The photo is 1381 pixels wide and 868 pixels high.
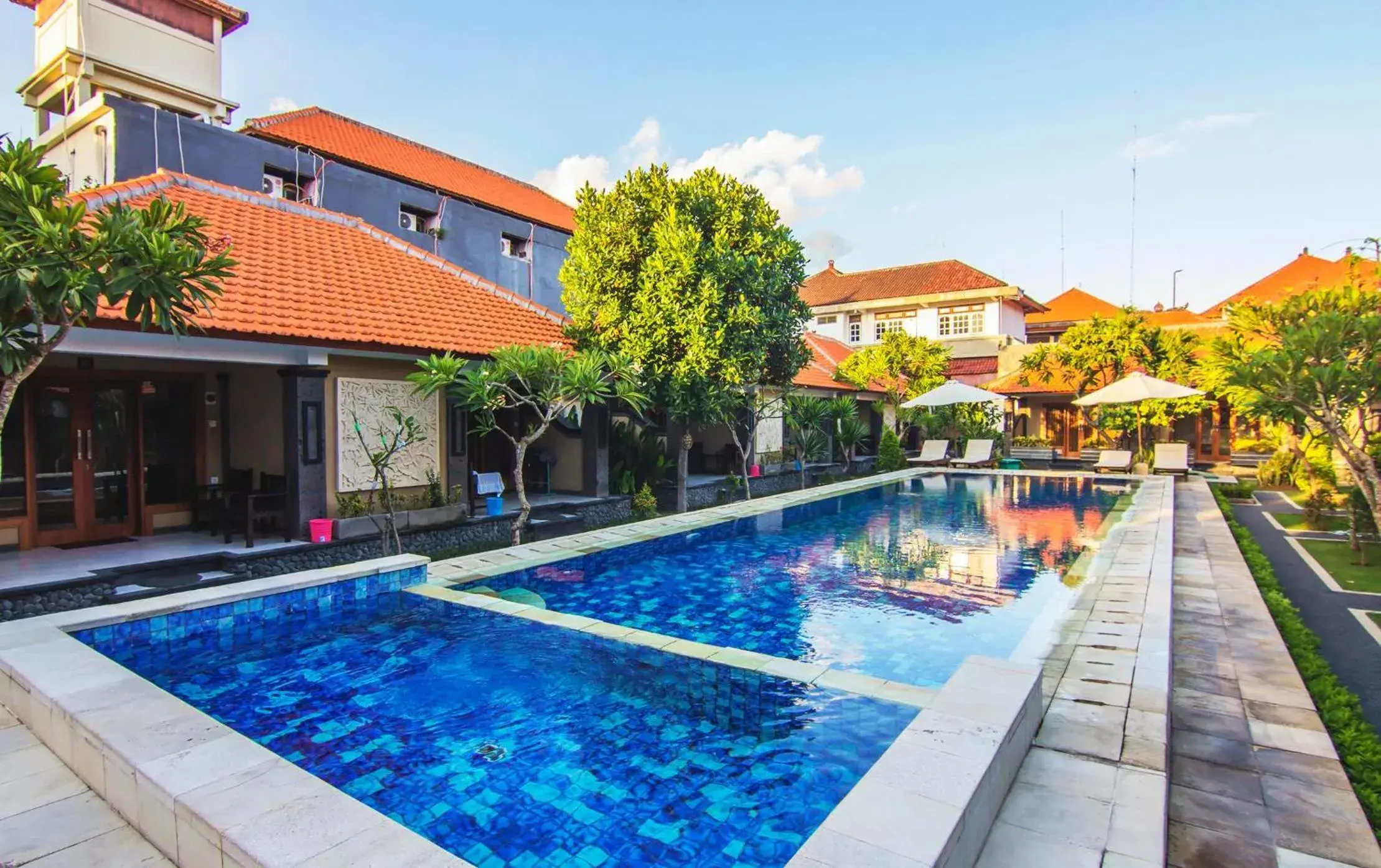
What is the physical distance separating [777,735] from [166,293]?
5.53 meters

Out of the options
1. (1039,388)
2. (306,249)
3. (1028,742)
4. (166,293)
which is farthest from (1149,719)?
(1039,388)

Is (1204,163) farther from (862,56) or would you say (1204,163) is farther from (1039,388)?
(1039,388)

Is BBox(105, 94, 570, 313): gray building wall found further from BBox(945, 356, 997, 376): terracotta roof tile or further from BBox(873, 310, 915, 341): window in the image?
BBox(945, 356, 997, 376): terracotta roof tile

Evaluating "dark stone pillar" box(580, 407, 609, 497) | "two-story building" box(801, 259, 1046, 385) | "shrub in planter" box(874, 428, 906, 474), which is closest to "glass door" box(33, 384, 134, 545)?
"dark stone pillar" box(580, 407, 609, 497)

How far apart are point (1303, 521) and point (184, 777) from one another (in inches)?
692

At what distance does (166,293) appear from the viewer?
17.3 feet

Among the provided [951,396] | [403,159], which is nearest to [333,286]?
[403,159]

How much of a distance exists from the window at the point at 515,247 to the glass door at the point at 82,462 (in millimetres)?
15506

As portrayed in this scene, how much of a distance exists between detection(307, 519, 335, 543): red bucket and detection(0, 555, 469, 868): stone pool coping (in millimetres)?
4321

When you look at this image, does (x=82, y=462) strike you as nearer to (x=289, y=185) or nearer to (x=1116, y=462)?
(x=289, y=185)

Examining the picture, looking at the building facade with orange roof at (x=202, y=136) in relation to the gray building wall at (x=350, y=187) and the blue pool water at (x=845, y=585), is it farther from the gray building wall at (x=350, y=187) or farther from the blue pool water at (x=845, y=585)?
the blue pool water at (x=845, y=585)

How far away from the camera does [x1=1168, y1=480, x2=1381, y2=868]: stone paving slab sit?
348 cm

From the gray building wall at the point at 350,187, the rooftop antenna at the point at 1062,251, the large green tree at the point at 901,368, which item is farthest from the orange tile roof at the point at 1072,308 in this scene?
the gray building wall at the point at 350,187

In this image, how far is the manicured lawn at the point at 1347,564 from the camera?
353 inches
